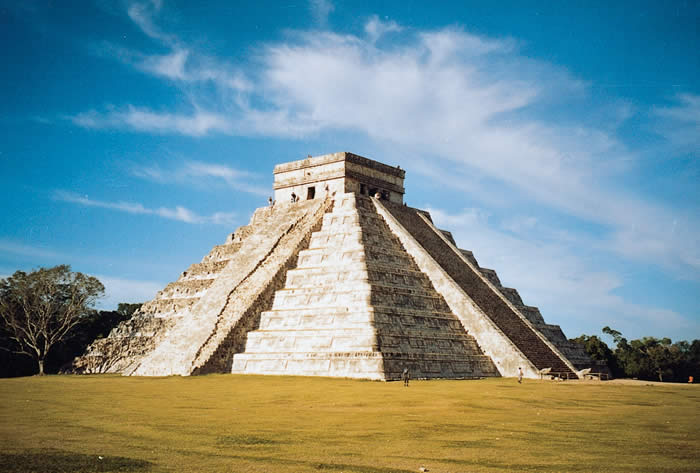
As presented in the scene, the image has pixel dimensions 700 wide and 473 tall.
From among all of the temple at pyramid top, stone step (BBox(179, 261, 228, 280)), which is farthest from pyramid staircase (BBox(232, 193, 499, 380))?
stone step (BBox(179, 261, 228, 280))

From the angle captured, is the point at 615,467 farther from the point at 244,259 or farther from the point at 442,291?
the point at 244,259

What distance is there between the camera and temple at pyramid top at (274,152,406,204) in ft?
114

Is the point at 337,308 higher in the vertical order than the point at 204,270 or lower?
lower

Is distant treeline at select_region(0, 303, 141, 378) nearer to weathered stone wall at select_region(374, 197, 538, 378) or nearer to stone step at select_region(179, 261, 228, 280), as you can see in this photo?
stone step at select_region(179, 261, 228, 280)

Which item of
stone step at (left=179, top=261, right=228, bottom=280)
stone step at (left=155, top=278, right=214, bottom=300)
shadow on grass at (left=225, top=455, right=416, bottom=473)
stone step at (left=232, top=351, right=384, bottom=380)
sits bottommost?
shadow on grass at (left=225, top=455, right=416, bottom=473)

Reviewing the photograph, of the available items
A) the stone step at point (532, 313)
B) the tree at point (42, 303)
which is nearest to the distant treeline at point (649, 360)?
the stone step at point (532, 313)

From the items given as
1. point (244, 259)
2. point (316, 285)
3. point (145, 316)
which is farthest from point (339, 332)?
point (145, 316)

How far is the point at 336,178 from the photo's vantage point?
34.7 meters

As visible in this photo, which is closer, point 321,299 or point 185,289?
point 321,299

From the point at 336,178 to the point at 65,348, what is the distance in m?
20.6

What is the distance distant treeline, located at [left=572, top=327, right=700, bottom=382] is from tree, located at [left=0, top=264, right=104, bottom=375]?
30624 mm

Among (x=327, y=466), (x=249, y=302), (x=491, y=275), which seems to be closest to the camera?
(x=327, y=466)

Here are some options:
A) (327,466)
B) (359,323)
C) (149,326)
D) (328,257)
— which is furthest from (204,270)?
(327,466)

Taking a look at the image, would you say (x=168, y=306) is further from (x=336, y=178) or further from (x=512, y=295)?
(x=512, y=295)
